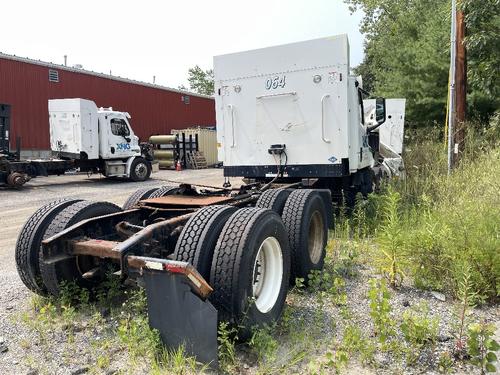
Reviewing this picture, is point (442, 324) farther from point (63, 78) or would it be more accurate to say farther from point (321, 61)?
point (63, 78)

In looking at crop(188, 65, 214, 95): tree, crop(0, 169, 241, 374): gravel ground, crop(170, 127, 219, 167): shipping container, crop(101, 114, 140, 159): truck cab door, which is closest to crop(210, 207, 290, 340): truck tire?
crop(0, 169, 241, 374): gravel ground

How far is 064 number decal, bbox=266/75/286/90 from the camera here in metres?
7.21

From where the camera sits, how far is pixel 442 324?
3.80m

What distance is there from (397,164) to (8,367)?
394 inches

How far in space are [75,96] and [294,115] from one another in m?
20.0

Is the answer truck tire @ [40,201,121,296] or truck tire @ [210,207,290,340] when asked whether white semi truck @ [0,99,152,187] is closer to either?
truck tire @ [40,201,121,296]

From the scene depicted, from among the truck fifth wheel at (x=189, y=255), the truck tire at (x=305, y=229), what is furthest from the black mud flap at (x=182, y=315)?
the truck tire at (x=305, y=229)

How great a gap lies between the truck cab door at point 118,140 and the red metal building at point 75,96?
5.95 m

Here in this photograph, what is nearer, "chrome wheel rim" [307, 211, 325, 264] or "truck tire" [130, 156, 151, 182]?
"chrome wheel rim" [307, 211, 325, 264]

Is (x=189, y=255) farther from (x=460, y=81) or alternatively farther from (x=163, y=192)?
(x=460, y=81)

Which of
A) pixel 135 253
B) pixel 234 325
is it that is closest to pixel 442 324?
pixel 234 325

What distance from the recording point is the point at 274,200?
16.5ft

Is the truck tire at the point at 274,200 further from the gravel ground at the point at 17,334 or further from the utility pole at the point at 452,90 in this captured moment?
the utility pole at the point at 452,90

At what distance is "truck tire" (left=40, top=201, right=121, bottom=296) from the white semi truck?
12.8 metres
